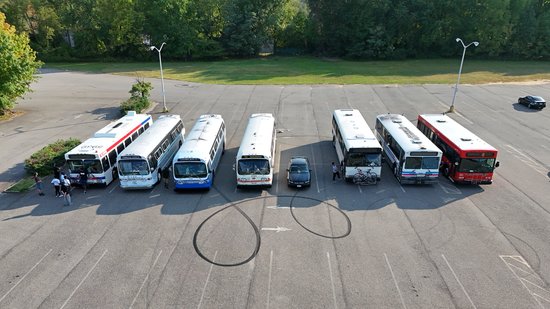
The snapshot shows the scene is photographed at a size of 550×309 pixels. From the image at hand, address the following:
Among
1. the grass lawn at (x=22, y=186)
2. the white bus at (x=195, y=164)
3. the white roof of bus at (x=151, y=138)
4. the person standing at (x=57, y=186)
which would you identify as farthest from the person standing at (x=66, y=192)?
the white bus at (x=195, y=164)

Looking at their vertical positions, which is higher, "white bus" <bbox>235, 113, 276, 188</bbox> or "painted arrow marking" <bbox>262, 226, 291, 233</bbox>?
"white bus" <bbox>235, 113, 276, 188</bbox>

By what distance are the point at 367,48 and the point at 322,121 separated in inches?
1835

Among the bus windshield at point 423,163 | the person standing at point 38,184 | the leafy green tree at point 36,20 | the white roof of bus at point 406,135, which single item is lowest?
the person standing at point 38,184

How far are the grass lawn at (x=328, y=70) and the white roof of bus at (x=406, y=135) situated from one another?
97.3ft

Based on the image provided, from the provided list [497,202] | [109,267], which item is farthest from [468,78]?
[109,267]

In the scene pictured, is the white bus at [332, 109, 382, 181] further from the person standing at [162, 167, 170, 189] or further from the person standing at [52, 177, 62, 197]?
the person standing at [52, 177, 62, 197]

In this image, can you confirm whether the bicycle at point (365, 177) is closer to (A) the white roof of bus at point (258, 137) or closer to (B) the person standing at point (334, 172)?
(B) the person standing at point (334, 172)

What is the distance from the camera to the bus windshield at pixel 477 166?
76.0 feet

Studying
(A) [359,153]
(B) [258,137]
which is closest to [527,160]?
(A) [359,153]

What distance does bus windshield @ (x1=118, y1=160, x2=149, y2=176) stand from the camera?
74.9ft

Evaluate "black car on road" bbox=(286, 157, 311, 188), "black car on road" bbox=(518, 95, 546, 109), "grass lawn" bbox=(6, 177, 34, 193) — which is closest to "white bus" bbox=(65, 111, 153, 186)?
"grass lawn" bbox=(6, 177, 34, 193)

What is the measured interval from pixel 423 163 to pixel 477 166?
131 inches

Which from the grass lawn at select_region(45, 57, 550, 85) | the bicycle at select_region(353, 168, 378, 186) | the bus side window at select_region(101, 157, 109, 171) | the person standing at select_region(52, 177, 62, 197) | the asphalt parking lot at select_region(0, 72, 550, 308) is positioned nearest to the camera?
the asphalt parking lot at select_region(0, 72, 550, 308)

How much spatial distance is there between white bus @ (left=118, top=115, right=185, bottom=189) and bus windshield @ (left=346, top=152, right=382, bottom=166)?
1235 cm
